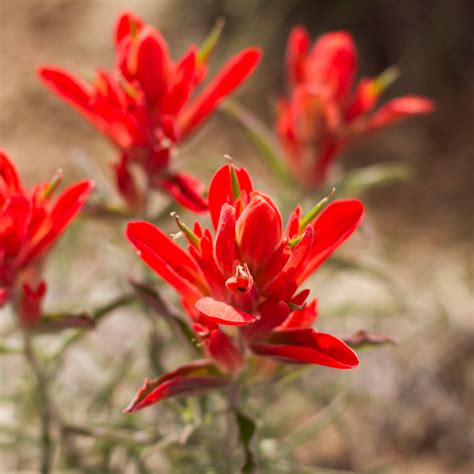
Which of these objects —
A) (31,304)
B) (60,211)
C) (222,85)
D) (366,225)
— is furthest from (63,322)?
(366,225)

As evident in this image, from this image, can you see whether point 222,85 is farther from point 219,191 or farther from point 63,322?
point 63,322

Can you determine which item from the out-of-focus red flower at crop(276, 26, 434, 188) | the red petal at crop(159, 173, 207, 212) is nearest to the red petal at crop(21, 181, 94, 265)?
the red petal at crop(159, 173, 207, 212)

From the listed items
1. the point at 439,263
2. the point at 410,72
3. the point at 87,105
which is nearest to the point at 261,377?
the point at 87,105

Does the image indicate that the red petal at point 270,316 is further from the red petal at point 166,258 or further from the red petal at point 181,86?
the red petal at point 181,86

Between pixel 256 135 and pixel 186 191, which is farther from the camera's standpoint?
pixel 256 135

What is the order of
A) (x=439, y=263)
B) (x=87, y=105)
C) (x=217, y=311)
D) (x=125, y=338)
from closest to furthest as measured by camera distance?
(x=217, y=311) < (x=87, y=105) < (x=125, y=338) < (x=439, y=263)

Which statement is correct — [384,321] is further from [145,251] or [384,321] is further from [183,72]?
[145,251]

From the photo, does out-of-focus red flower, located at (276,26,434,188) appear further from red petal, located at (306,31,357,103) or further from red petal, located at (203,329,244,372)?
red petal, located at (203,329,244,372)
